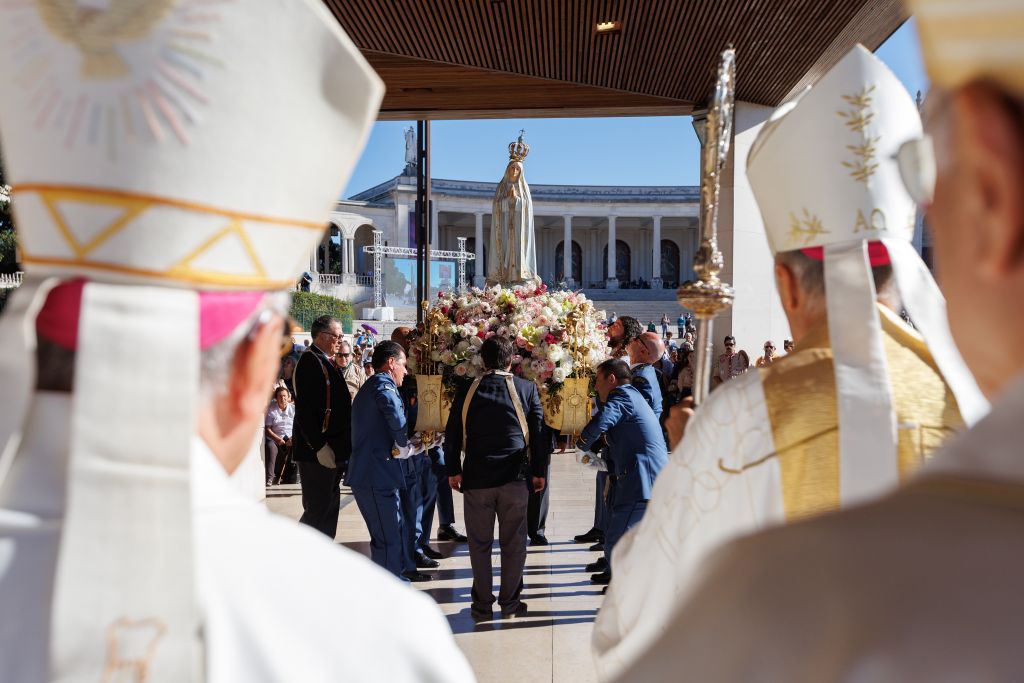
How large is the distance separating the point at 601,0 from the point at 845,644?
7.13 meters

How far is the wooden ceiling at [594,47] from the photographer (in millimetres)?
7023

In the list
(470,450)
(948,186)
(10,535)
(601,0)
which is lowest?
(470,450)

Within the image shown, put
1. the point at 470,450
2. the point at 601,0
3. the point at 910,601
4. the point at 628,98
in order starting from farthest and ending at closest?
the point at 628,98 → the point at 601,0 → the point at 470,450 → the point at 910,601

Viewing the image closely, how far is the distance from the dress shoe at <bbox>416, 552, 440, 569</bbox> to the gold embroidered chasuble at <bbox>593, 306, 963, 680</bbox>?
404 cm

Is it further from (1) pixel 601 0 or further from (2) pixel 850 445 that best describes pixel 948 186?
(1) pixel 601 0

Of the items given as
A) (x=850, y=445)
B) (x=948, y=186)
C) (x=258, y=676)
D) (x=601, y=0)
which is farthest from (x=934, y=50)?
(x=601, y=0)

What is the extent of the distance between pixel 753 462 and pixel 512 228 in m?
10.6

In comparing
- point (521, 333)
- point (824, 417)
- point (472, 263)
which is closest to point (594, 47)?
point (521, 333)

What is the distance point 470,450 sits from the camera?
188 inches

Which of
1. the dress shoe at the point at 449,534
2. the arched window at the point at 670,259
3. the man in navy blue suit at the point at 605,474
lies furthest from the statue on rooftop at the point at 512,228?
the arched window at the point at 670,259

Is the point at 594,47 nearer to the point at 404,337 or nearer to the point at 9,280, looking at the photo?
the point at 404,337

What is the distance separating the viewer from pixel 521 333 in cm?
561

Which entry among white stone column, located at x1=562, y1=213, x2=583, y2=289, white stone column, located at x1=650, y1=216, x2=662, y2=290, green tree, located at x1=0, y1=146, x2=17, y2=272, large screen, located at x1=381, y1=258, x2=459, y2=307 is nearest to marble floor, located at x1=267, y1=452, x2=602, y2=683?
green tree, located at x1=0, y1=146, x2=17, y2=272

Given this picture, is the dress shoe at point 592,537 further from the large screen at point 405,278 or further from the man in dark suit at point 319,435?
the large screen at point 405,278
